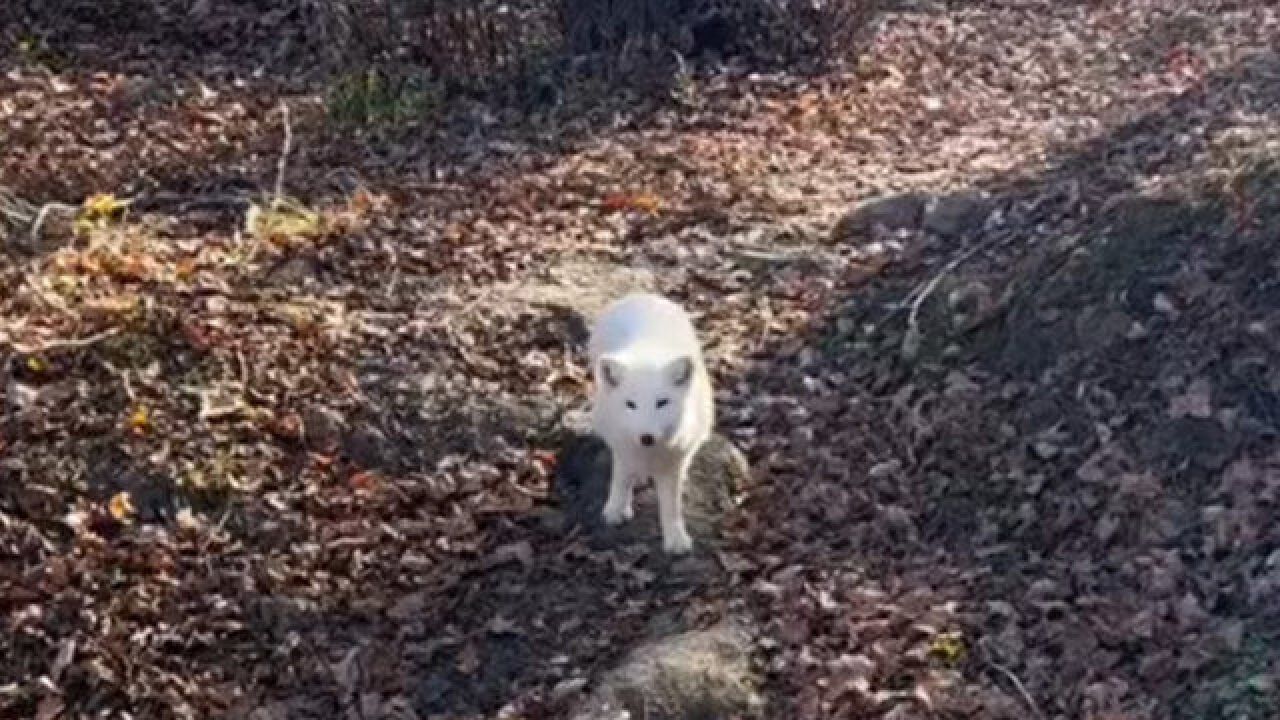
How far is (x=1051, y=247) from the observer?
7.59 m

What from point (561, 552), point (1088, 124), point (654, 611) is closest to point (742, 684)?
point (654, 611)

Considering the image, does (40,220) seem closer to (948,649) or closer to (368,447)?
(368,447)

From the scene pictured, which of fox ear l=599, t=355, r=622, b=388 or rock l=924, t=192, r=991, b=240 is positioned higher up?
rock l=924, t=192, r=991, b=240

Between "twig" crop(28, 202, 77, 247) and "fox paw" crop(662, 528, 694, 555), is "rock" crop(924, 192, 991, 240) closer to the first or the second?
"fox paw" crop(662, 528, 694, 555)

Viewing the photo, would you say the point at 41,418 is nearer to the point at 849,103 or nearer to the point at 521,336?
the point at 521,336

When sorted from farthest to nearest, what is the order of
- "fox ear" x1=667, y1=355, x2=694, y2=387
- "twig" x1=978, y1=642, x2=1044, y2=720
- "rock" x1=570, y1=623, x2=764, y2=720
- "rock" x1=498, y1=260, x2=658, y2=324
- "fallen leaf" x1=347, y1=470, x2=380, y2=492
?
"rock" x1=498, y1=260, x2=658, y2=324 → "fallen leaf" x1=347, y1=470, x2=380, y2=492 → "fox ear" x1=667, y1=355, x2=694, y2=387 → "rock" x1=570, y1=623, x2=764, y2=720 → "twig" x1=978, y1=642, x2=1044, y2=720

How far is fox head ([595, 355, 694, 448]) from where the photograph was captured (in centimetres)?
592

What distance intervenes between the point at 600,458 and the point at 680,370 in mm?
896

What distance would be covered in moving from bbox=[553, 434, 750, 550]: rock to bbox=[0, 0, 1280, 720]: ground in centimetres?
3

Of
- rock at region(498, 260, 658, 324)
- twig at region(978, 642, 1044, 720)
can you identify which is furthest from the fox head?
rock at region(498, 260, 658, 324)

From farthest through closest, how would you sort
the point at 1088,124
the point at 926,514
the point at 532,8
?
the point at 532,8 < the point at 1088,124 < the point at 926,514

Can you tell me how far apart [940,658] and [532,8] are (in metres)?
7.22

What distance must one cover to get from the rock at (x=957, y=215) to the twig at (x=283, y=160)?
302 centimetres

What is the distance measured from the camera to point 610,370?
5.95 meters
